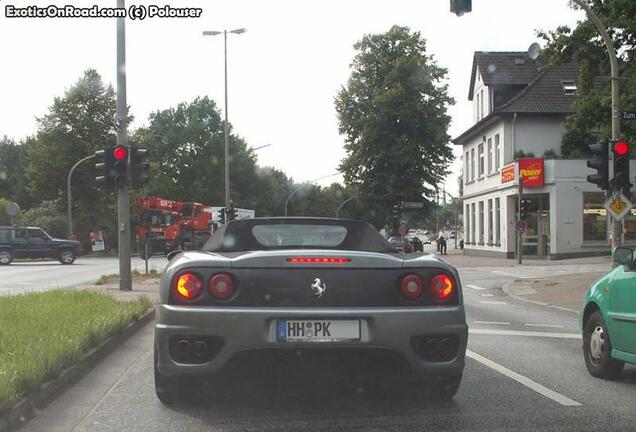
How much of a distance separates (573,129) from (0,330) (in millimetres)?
20873

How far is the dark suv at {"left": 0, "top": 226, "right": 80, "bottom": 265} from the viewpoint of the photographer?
32562mm

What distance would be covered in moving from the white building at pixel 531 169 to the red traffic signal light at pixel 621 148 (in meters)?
18.5

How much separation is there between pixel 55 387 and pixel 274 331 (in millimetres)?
2100

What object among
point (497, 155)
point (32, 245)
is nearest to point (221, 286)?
point (32, 245)

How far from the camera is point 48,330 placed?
7.32 metres

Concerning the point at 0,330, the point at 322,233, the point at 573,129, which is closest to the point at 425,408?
the point at 322,233

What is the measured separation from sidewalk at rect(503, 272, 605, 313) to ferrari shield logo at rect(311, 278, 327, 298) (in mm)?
9916

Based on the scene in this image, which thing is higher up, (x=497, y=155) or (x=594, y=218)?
(x=497, y=155)

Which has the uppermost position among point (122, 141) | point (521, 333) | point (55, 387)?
point (122, 141)

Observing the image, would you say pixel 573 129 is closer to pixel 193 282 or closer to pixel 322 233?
pixel 322 233

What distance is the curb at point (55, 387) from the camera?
175 inches

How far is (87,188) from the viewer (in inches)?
2099

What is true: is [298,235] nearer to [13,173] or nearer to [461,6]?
[461,6]

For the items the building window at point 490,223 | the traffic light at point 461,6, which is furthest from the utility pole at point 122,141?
the building window at point 490,223
